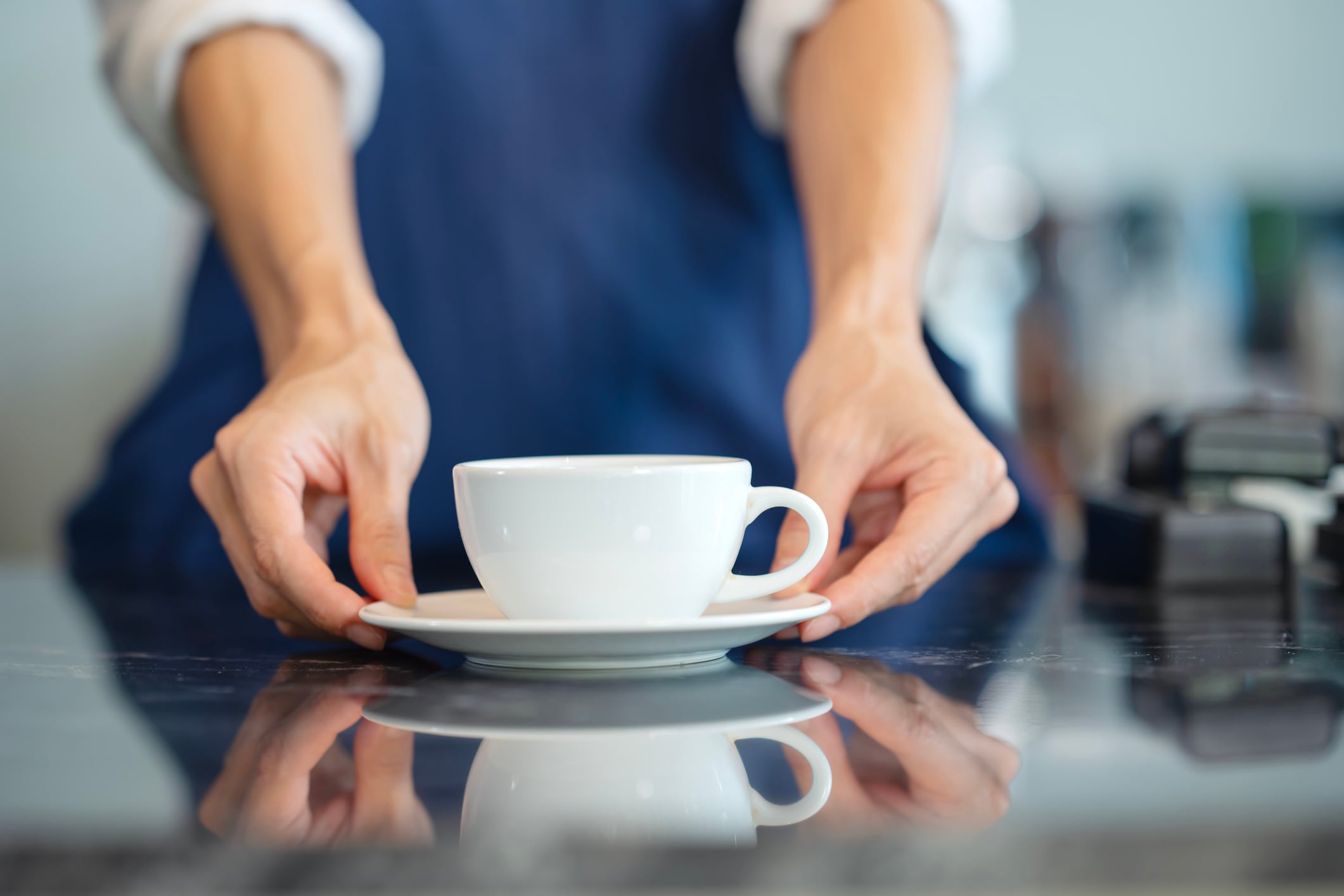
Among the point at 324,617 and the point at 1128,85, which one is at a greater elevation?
the point at 1128,85

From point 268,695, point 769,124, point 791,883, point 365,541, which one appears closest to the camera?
point 791,883

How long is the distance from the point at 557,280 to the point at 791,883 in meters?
1.02

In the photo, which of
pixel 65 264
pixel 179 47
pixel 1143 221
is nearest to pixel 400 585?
pixel 179 47

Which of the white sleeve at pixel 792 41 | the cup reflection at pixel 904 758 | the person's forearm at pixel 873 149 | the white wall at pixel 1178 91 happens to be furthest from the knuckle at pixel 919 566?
the white wall at pixel 1178 91

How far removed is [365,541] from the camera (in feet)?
1.96

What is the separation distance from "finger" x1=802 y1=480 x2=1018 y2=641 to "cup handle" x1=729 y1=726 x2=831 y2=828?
0.53 ft

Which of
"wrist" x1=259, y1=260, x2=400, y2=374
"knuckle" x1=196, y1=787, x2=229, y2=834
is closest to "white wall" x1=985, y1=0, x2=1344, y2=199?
"wrist" x1=259, y1=260, x2=400, y2=374

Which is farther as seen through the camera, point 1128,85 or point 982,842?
point 1128,85

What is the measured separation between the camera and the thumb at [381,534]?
58cm

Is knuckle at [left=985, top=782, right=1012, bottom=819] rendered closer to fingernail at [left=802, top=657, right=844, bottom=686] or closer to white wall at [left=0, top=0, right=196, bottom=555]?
fingernail at [left=802, top=657, right=844, bottom=686]

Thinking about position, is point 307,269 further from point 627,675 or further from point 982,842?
point 982,842

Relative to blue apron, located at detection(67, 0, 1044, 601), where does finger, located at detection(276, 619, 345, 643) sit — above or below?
below

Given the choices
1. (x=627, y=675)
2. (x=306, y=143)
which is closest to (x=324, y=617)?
(x=627, y=675)

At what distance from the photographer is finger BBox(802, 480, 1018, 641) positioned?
552 millimetres
